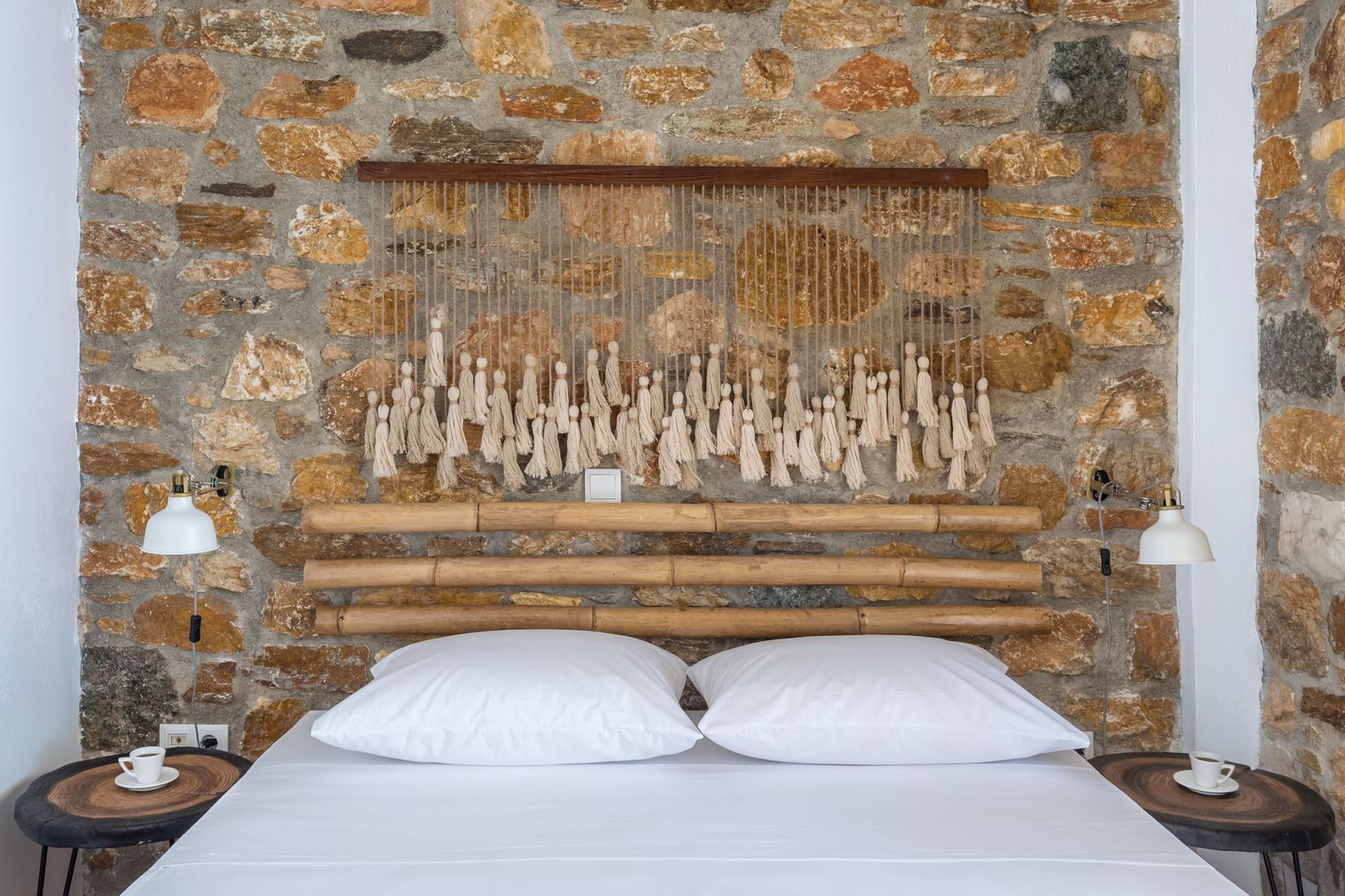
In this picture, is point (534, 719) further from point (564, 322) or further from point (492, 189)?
point (492, 189)

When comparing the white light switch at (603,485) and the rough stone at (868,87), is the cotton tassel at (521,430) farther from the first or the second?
the rough stone at (868,87)

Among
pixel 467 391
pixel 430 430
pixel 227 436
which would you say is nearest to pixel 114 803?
pixel 227 436

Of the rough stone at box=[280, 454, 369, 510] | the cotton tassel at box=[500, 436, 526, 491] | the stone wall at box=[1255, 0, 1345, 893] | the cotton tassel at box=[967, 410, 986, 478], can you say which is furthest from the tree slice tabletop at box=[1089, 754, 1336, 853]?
the rough stone at box=[280, 454, 369, 510]

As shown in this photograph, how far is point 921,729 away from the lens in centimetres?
188

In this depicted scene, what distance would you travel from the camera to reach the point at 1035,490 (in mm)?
2498

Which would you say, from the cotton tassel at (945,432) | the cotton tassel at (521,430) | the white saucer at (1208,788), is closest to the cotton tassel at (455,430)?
the cotton tassel at (521,430)

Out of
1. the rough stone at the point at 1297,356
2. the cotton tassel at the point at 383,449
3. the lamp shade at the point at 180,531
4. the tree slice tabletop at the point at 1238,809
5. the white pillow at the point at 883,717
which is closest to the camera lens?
the tree slice tabletop at the point at 1238,809

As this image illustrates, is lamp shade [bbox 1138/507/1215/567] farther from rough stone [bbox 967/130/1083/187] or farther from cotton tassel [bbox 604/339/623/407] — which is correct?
cotton tassel [bbox 604/339/623/407]

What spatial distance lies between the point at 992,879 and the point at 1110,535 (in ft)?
4.27

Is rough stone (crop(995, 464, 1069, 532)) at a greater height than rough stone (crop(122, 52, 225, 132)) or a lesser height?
lesser

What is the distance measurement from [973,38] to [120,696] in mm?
2679

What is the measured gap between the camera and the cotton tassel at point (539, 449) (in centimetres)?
239

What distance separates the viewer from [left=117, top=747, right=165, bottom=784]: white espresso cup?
1.95 meters

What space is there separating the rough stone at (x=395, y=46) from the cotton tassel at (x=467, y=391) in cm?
76
